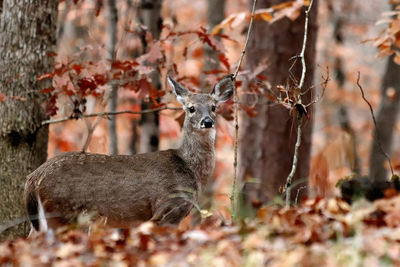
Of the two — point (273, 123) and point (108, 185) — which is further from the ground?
point (273, 123)

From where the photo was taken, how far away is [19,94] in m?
6.95

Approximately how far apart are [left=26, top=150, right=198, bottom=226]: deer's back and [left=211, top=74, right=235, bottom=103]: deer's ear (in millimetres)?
1198

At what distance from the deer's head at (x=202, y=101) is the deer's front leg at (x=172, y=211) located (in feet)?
3.36

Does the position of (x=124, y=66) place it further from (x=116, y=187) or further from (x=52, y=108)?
(x=116, y=187)

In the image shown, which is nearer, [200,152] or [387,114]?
[200,152]

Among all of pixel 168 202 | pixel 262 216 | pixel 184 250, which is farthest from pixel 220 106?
pixel 184 250

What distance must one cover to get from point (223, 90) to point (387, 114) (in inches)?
310

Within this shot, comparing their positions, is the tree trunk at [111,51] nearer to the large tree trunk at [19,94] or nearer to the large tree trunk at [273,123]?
the large tree trunk at [273,123]

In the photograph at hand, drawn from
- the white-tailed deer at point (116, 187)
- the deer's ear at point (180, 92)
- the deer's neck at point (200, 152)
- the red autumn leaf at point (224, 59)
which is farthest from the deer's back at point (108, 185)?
the red autumn leaf at point (224, 59)

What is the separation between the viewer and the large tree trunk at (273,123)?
9469 millimetres

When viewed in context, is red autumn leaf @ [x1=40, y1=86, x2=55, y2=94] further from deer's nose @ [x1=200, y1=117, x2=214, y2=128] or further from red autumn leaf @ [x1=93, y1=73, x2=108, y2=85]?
deer's nose @ [x1=200, y1=117, x2=214, y2=128]

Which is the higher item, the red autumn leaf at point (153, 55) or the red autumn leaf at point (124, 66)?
the red autumn leaf at point (153, 55)

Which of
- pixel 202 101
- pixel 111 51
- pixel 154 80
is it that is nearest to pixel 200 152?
pixel 202 101

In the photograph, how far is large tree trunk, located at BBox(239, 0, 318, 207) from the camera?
9.47m
